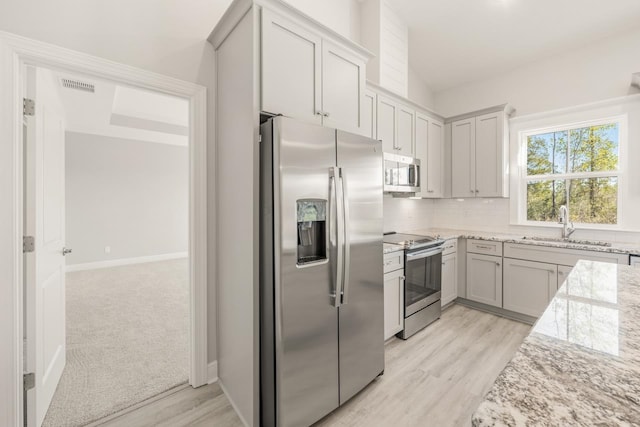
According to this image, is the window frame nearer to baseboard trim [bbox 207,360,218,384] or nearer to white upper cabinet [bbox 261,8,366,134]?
white upper cabinet [bbox 261,8,366,134]

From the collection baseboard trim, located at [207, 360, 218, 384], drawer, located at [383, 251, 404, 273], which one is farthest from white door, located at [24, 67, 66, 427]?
drawer, located at [383, 251, 404, 273]

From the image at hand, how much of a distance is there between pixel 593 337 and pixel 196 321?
227cm

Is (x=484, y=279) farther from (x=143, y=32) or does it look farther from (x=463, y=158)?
(x=143, y=32)

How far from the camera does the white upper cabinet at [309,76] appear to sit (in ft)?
5.87

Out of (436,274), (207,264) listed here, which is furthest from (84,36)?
(436,274)

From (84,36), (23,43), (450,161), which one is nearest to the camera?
(23,43)

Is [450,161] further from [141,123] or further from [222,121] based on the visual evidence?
[141,123]

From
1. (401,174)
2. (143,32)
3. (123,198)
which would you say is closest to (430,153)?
(401,174)

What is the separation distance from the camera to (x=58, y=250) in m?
2.14

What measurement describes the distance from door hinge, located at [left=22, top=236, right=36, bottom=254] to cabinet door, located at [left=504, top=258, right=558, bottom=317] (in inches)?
168

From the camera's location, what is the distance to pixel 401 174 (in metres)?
3.34

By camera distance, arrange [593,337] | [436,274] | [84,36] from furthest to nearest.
A: [436,274]
[84,36]
[593,337]

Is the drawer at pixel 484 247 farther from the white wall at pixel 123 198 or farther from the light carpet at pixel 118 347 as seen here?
the white wall at pixel 123 198

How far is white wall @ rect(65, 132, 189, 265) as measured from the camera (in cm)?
591
